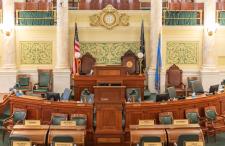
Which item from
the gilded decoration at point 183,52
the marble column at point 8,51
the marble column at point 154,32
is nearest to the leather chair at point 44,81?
the marble column at point 8,51

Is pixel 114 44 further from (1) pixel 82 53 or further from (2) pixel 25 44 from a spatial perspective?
(2) pixel 25 44

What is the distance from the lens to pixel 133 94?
54.4 feet

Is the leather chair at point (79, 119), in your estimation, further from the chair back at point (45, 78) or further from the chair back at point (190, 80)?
the chair back at point (190, 80)

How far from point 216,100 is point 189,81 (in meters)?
5.00

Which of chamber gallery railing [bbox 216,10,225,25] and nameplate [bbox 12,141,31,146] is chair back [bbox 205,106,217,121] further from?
chamber gallery railing [bbox 216,10,225,25]

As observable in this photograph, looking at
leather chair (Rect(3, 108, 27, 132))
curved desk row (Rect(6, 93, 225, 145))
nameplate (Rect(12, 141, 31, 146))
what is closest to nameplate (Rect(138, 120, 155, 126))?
curved desk row (Rect(6, 93, 225, 145))

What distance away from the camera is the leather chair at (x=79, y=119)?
533 inches

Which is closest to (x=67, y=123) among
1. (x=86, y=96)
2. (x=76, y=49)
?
(x=86, y=96)

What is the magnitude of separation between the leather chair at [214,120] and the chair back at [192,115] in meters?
0.45

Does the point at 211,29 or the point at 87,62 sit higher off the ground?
the point at 211,29

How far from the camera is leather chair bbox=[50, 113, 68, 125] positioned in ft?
45.1

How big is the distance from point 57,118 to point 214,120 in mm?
4821

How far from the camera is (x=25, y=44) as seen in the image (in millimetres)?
20641

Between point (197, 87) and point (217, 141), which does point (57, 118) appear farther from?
point (197, 87)
